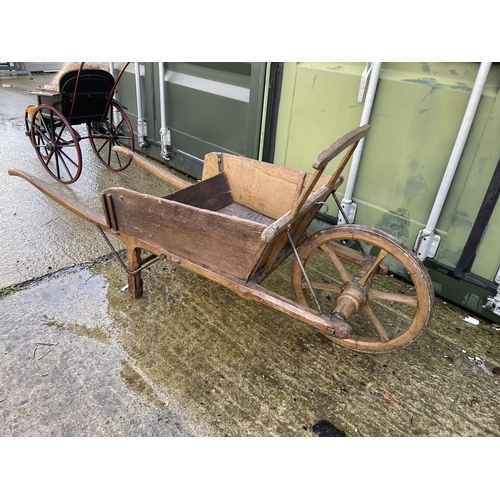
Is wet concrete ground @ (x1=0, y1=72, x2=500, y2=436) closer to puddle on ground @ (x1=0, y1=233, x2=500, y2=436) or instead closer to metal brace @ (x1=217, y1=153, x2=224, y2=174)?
puddle on ground @ (x1=0, y1=233, x2=500, y2=436)

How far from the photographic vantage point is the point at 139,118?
4.70 metres

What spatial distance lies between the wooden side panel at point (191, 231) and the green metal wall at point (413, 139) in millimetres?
1499

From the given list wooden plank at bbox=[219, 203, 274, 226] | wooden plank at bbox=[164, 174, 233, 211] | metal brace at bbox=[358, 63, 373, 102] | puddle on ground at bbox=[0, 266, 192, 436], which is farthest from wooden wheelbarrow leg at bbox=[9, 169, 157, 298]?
metal brace at bbox=[358, 63, 373, 102]

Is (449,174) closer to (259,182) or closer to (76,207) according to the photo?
(259,182)

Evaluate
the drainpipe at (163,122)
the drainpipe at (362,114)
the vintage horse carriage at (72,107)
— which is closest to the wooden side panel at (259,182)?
the drainpipe at (362,114)

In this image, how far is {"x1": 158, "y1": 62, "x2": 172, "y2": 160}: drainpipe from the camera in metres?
4.14

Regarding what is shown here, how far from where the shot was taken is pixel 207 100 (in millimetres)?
3879

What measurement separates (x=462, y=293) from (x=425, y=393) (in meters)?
0.92

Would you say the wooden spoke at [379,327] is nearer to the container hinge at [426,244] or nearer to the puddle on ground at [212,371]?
the puddle on ground at [212,371]

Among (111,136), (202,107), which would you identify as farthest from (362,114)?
(111,136)

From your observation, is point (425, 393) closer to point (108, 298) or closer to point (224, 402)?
point (224, 402)

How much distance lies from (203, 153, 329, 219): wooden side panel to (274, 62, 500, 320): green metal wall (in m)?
0.81

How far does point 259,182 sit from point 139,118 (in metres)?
2.78
